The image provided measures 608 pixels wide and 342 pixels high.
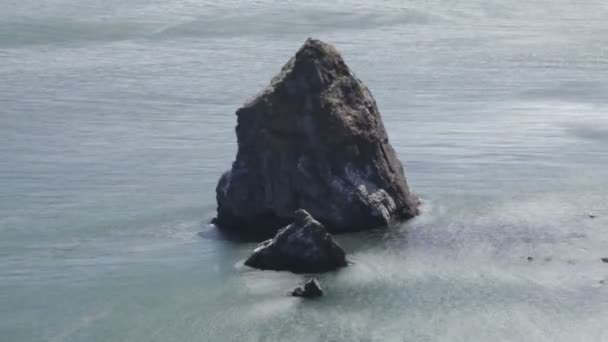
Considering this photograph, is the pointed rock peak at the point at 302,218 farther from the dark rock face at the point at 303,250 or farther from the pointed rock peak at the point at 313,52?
the pointed rock peak at the point at 313,52

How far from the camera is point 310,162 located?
46375 mm

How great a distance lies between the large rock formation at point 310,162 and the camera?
45.9m

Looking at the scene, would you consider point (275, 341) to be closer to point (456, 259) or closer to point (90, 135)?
point (456, 259)

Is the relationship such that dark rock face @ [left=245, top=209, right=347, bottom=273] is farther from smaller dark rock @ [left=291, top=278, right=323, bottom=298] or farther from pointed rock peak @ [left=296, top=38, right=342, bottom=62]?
pointed rock peak @ [left=296, top=38, right=342, bottom=62]

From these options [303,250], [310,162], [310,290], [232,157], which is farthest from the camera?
[232,157]

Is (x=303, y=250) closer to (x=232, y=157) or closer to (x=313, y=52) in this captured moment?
(x=313, y=52)

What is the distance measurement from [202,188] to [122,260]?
9.45 meters

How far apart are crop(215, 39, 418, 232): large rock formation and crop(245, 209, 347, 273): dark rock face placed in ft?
11.9

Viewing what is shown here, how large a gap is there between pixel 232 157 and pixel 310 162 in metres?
12.5

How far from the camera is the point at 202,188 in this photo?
5319 cm

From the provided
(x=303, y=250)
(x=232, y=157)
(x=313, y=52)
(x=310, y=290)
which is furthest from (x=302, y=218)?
(x=232, y=157)

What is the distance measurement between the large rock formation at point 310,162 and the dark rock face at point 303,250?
142 inches

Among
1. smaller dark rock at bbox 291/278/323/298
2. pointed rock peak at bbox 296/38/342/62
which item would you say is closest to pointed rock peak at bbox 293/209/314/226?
smaller dark rock at bbox 291/278/323/298

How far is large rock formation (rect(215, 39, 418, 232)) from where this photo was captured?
4588cm
